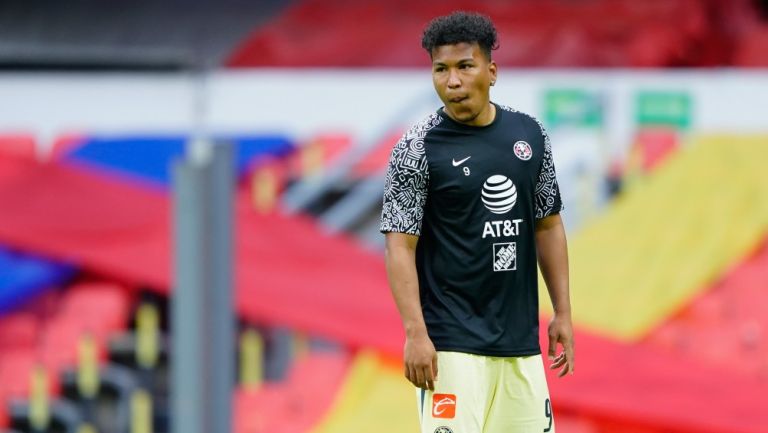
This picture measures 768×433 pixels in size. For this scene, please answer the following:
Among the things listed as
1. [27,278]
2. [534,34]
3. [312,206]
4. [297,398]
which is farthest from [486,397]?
[534,34]

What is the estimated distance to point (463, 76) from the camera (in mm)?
2928

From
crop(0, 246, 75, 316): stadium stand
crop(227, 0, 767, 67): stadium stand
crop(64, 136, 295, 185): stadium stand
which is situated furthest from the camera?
crop(227, 0, 767, 67): stadium stand

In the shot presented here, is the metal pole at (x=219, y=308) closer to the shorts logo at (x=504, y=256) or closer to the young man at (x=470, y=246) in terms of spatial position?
the young man at (x=470, y=246)

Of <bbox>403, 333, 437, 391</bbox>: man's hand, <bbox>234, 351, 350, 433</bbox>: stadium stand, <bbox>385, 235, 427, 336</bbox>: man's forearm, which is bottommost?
<bbox>234, 351, 350, 433</bbox>: stadium stand

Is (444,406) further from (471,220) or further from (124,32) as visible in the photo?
(124,32)

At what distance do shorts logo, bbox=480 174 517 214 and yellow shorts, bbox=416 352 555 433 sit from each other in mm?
289

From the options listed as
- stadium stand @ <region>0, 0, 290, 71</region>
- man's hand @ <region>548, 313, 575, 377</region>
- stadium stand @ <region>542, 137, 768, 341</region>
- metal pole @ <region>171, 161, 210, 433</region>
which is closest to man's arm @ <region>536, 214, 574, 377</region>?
man's hand @ <region>548, 313, 575, 377</region>

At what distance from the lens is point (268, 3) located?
12.9 metres

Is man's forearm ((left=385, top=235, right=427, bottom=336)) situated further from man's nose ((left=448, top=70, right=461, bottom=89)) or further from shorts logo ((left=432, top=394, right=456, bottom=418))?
man's nose ((left=448, top=70, right=461, bottom=89))

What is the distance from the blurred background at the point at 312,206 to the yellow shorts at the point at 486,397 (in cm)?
147

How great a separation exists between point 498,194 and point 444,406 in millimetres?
416

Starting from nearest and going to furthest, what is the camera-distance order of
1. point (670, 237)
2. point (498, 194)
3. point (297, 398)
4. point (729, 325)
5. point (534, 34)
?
point (498, 194) < point (297, 398) < point (729, 325) < point (670, 237) < point (534, 34)

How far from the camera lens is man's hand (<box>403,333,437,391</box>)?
9.49ft

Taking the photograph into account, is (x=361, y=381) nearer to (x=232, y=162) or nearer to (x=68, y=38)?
(x=232, y=162)
